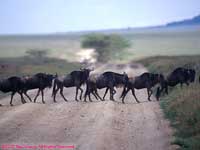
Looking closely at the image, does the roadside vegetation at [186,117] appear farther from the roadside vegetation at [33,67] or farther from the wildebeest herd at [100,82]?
the roadside vegetation at [33,67]

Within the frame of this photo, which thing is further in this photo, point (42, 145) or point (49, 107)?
point (49, 107)

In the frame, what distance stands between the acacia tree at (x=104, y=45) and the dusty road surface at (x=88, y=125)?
68932 millimetres

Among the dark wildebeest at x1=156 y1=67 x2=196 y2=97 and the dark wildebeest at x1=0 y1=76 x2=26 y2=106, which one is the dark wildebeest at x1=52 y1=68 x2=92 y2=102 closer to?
the dark wildebeest at x1=0 y1=76 x2=26 y2=106

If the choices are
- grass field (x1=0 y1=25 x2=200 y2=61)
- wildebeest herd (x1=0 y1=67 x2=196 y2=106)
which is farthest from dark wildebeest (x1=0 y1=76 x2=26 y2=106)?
grass field (x1=0 y1=25 x2=200 y2=61)

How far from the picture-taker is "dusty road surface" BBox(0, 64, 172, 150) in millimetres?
13354

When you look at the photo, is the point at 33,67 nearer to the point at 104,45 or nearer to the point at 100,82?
the point at 100,82

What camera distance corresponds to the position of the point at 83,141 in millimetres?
13406

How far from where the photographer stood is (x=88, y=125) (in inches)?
625

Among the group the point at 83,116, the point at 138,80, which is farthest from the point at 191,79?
the point at 83,116

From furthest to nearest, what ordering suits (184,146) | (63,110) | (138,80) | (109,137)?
(138,80) < (63,110) < (109,137) < (184,146)

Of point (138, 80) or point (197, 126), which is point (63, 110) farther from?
point (197, 126)

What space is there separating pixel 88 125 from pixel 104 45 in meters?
77.6

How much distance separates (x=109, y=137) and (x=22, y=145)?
2.47 metres

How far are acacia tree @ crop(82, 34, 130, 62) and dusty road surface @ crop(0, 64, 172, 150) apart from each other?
68932 mm
